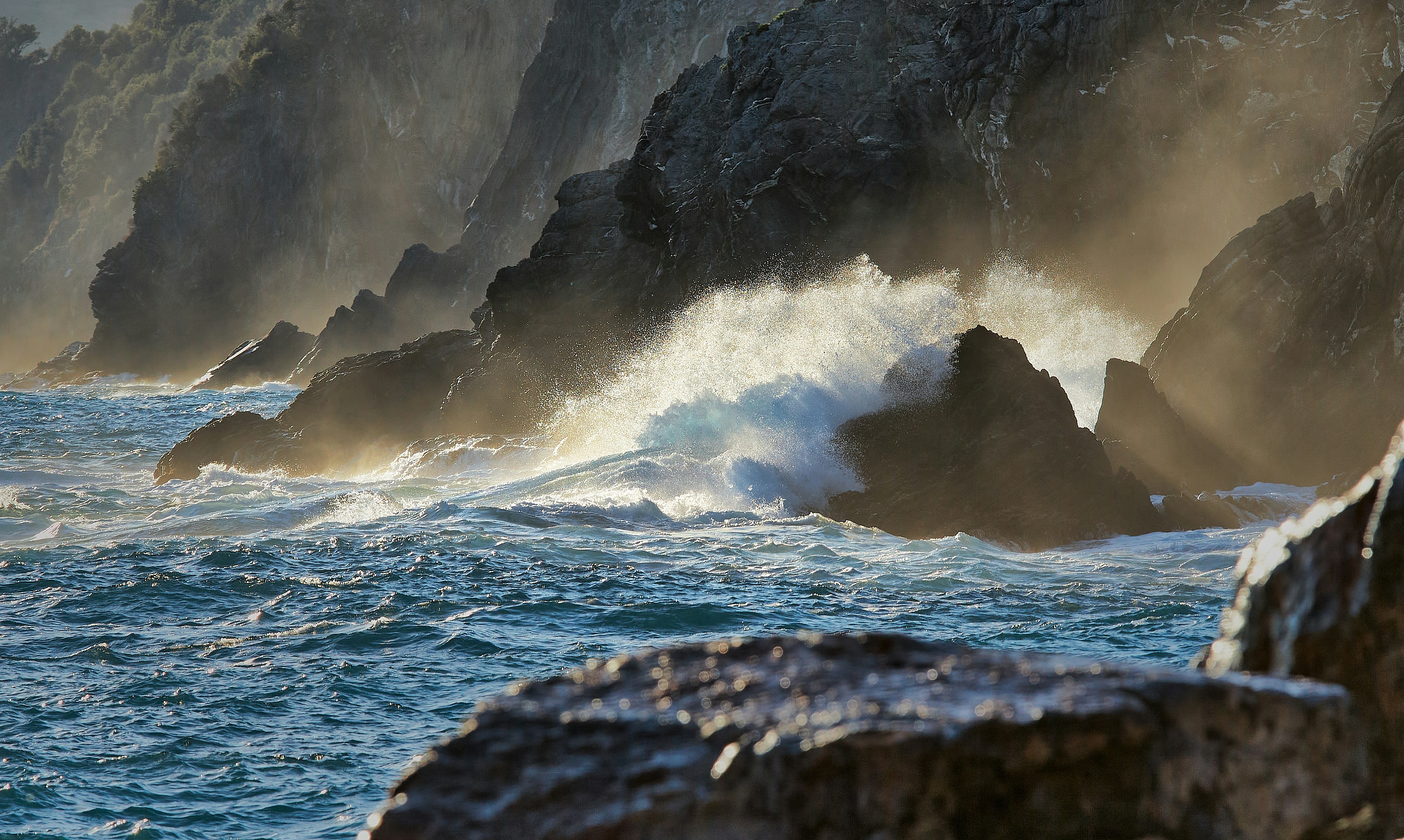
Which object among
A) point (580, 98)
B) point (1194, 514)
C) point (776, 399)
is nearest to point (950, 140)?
point (776, 399)

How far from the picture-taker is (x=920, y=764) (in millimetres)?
2248

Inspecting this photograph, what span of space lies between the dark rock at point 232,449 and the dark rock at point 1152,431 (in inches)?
799

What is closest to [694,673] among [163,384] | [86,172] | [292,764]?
[292,764]

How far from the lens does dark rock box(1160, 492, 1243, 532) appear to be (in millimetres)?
15708

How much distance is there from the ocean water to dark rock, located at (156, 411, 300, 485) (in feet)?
5.51

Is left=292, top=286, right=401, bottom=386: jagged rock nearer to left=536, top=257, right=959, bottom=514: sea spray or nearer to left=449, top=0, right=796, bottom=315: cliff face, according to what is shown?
left=449, top=0, right=796, bottom=315: cliff face

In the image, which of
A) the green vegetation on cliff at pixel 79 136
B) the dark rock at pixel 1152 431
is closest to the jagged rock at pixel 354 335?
the green vegetation on cliff at pixel 79 136

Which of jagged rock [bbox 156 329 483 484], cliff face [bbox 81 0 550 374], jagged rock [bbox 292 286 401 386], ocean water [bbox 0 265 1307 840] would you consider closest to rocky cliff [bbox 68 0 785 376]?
cliff face [bbox 81 0 550 374]

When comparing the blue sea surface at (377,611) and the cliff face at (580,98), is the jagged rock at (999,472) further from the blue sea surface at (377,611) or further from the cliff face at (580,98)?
the cliff face at (580,98)

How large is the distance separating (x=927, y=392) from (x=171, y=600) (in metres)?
10.8

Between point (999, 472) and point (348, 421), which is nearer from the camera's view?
point (999, 472)

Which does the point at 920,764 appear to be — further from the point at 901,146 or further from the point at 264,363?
the point at 264,363

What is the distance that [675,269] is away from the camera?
106 feet

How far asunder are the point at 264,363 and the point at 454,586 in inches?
2480
